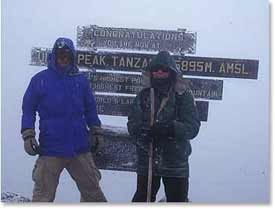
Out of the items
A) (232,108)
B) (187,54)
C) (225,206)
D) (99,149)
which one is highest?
(187,54)

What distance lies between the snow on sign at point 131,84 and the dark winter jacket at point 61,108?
0.25 ft

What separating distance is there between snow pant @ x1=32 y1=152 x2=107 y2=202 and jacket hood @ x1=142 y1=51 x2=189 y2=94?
25.9 inches

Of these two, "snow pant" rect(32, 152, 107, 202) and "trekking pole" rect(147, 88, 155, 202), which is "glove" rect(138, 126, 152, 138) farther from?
"snow pant" rect(32, 152, 107, 202)

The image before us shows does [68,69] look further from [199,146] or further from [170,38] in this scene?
[199,146]

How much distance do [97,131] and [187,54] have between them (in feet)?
2.64

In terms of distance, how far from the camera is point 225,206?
448cm

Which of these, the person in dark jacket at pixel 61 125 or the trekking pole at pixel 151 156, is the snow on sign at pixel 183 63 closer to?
the person in dark jacket at pixel 61 125

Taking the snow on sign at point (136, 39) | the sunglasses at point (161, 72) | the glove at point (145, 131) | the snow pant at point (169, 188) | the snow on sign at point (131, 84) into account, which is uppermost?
the snow on sign at point (136, 39)

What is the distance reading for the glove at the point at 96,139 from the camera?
445 cm

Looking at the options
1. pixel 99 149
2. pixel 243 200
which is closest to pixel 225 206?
pixel 243 200

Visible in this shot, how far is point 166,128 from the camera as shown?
14.4 feet

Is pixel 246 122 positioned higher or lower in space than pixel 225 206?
higher

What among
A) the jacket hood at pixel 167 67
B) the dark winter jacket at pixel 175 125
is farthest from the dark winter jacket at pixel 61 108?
the jacket hood at pixel 167 67

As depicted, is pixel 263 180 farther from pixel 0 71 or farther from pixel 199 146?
pixel 0 71
